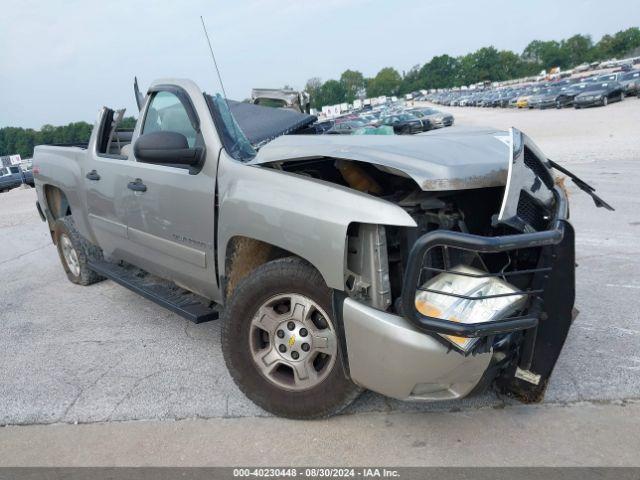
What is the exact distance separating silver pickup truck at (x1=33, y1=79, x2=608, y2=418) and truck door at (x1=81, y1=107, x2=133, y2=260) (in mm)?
414

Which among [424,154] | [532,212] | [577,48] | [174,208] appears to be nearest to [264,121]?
[174,208]

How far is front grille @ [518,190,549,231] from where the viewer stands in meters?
2.95

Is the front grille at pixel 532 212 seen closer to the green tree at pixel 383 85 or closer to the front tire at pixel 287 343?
the front tire at pixel 287 343

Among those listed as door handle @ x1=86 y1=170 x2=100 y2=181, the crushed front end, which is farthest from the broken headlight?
door handle @ x1=86 y1=170 x2=100 y2=181

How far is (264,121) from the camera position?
414 cm

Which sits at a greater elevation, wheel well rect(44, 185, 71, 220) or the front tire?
wheel well rect(44, 185, 71, 220)

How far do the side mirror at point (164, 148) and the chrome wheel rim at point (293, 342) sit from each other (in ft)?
3.47

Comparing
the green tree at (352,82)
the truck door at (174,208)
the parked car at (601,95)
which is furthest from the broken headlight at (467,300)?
the green tree at (352,82)

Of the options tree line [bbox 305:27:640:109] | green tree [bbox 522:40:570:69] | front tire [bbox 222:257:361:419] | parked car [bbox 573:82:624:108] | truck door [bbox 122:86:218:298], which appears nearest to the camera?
front tire [bbox 222:257:361:419]

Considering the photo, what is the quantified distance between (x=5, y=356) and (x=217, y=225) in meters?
2.33

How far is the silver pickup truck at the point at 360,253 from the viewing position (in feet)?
8.39

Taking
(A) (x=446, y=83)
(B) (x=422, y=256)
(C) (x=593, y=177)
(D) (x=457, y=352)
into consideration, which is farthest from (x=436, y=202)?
(A) (x=446, y=83)

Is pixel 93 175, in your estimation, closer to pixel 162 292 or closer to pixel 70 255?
pixel 162 292

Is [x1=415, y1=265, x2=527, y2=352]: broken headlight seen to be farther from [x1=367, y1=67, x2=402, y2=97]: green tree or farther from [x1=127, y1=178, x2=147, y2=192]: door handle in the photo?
[x1=367, y1=67, x2=402, y2=97]: green tree
